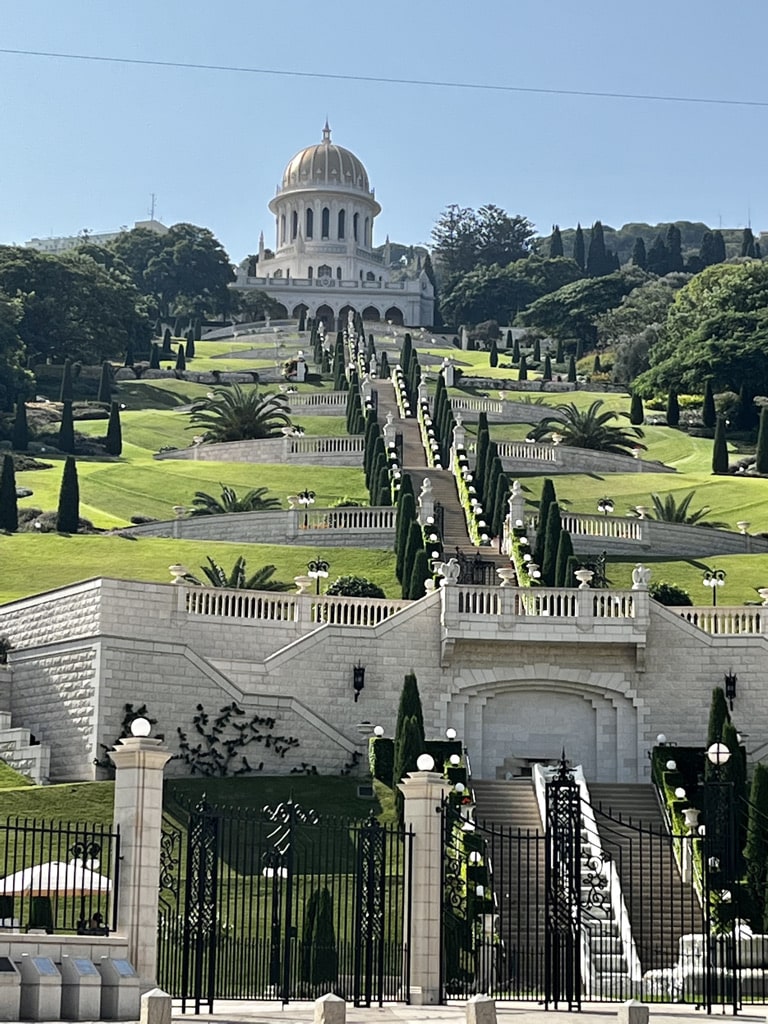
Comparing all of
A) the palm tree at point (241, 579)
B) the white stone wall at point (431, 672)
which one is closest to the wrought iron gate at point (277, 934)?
the white stone wall at point (431, 672)

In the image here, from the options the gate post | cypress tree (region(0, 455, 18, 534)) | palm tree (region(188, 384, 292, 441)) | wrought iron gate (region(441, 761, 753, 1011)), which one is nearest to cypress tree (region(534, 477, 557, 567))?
wrought iron gate (region(441, 761, 753, 1011))

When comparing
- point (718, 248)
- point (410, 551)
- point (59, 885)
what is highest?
point (718, 248)

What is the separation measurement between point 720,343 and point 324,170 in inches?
2856

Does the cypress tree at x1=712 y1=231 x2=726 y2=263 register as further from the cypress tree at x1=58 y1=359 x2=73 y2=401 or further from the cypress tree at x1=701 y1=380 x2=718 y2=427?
the cypress tree at x1=58 y1=359 x2=73 y2=401

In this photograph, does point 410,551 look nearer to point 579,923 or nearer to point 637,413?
point 579,923

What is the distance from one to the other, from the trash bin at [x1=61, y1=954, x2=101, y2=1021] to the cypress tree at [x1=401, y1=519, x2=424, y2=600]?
2628cm

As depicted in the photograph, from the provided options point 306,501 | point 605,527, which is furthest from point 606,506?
point 306,501

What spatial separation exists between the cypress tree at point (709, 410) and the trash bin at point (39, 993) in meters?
71.3

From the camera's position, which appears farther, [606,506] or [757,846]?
[606,506]

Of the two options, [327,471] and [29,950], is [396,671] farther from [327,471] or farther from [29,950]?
[327,471]

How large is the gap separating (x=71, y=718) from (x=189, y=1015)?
17665mm

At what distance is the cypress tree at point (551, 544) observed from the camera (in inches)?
1961

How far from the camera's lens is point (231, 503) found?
62.1m

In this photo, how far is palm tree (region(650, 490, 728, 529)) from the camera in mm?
60625
